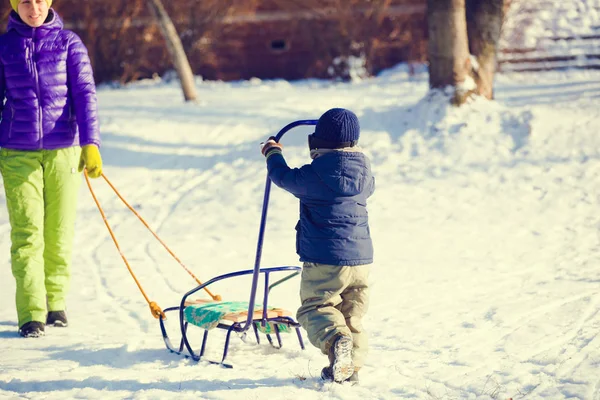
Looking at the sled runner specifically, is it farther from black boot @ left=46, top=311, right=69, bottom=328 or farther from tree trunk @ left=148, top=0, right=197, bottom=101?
tree trunk @ left=148, top=0, right=197, bottom=101

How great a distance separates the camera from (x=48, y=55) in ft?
16.4

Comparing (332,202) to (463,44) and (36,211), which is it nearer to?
(36,211)

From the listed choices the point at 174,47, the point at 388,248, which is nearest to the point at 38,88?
the point at 388,248

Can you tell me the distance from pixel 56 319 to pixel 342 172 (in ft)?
7.81

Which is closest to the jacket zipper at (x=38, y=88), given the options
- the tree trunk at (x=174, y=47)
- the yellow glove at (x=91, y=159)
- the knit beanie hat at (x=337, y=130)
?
the yellow glove at (x=91, y=159)

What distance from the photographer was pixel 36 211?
5.02m

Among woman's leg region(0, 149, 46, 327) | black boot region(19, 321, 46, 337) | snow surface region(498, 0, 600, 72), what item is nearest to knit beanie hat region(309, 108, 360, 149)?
woman's leg region(0, 149, 46, 327)

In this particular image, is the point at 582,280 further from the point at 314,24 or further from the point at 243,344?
the point at 314,24

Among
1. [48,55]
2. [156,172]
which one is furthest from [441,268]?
[156,172]

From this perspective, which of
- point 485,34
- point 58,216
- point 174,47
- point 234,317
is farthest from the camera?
point 174,47

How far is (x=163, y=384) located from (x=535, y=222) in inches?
172

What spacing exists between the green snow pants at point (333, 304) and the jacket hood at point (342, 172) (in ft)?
1.30

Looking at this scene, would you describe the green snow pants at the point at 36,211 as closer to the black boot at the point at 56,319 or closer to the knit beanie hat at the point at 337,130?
the black boot at the point at 56,319

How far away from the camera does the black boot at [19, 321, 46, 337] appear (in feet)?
16.4
